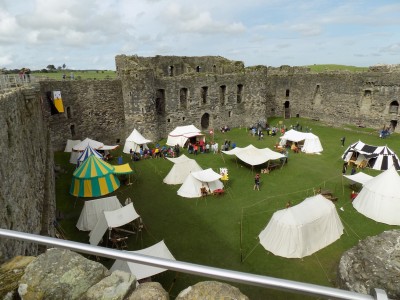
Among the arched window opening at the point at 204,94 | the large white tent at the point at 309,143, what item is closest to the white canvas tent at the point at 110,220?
the large white tent at the point at 309,143

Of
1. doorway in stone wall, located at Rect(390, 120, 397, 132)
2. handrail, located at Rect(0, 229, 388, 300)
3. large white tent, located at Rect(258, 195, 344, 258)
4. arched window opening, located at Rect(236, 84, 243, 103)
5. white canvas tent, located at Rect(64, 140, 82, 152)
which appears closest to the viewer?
handrail, located at Rect(0, 229, 388, 300)

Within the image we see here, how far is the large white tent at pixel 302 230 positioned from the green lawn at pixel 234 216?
0.27 metres

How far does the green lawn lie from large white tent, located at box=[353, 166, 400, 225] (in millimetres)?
359

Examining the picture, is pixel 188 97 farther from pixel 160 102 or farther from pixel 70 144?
pixel 70 144

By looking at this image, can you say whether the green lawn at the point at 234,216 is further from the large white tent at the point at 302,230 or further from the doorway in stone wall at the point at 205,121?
the doorway in stone wall at the point at 205,121

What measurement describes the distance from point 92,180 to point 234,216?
7.43 meters

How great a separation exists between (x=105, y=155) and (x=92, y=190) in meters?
6.69

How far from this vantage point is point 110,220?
36.4 feet

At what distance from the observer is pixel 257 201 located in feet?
47.5

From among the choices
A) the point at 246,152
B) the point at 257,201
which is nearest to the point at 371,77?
the point at 246,152

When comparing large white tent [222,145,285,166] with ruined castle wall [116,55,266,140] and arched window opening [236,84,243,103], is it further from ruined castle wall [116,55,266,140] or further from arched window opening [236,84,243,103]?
arched window opening [236,84,243,103]

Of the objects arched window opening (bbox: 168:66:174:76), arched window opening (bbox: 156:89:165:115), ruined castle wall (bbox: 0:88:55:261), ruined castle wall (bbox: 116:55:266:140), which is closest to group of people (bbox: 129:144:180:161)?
ruined castle wall (bbox: 116:55:266:140)

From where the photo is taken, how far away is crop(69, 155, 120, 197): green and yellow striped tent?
576 inches

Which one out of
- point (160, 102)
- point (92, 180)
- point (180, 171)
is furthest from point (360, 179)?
point (160, 102)
